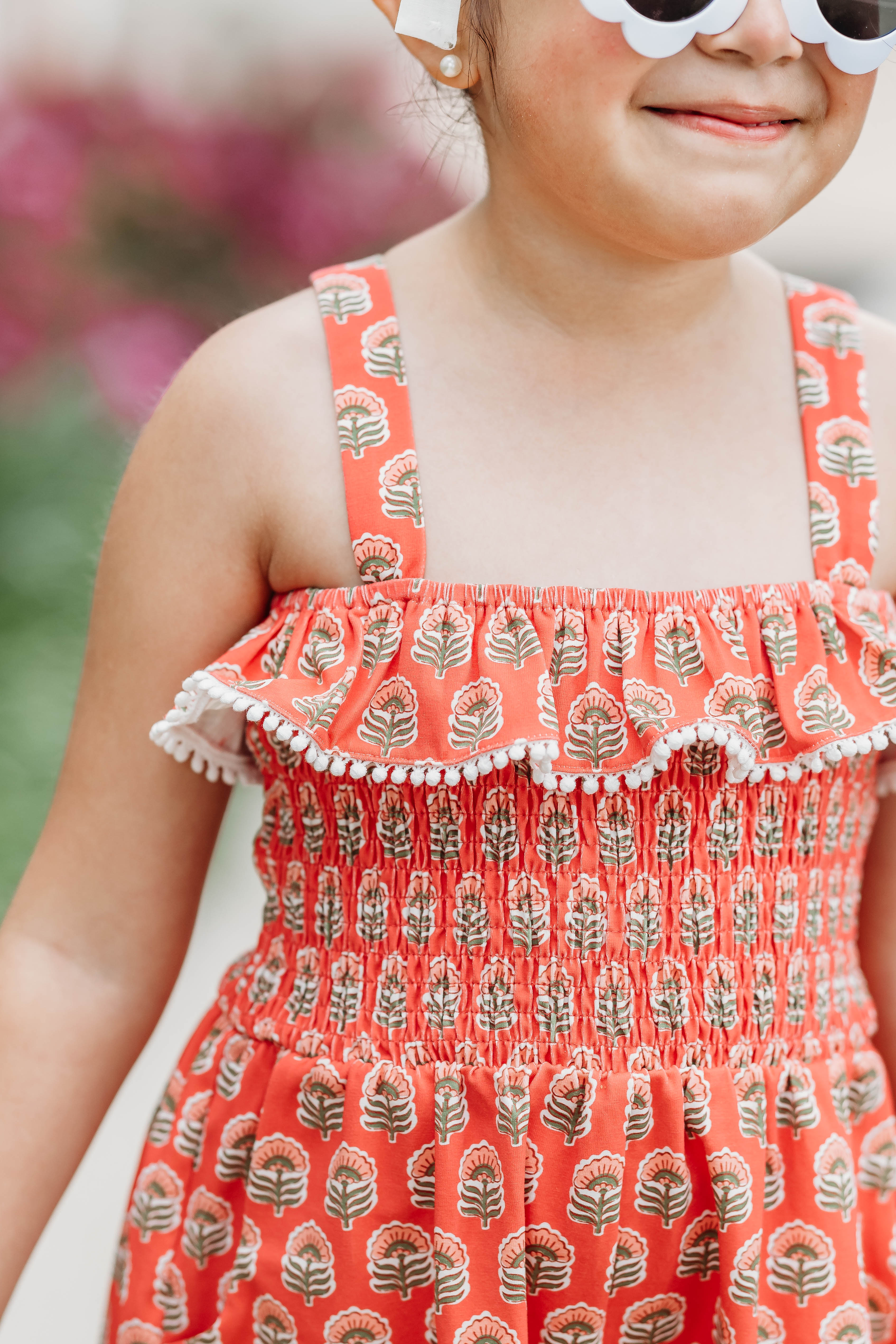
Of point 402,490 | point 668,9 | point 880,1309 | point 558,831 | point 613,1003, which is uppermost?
point 668,9

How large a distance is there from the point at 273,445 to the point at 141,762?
242mm

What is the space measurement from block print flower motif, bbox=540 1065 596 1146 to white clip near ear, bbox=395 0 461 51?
25.6 inches

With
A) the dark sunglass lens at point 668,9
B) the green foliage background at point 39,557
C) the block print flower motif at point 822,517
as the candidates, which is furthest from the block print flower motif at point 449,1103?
the green foliage background at point 39,557

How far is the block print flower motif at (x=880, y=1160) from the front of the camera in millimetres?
896

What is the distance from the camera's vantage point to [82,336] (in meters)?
1.86

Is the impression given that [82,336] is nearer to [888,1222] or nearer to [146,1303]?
[146,1303]

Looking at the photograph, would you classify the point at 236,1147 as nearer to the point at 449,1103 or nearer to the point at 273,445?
the point at 449,1103

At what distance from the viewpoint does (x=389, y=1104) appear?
798mm

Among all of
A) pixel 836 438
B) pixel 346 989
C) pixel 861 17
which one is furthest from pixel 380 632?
pixel 861 17

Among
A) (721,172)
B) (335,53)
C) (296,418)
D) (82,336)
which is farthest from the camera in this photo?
(335,53)

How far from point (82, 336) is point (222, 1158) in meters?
1.35

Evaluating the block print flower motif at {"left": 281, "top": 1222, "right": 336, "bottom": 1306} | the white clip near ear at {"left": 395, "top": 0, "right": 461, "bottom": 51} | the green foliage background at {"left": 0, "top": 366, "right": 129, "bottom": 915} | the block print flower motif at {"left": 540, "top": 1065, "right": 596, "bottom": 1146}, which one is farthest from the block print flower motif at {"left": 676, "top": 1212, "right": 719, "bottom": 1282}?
the green foliage background at {"left": 0, "top": 366, "right": 129, "bottom": 915}

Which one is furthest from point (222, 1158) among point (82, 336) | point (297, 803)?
point (82, 336)

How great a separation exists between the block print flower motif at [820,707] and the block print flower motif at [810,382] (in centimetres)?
20
